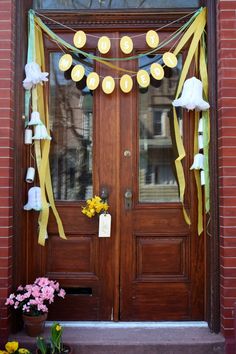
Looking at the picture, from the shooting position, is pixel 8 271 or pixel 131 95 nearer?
pixel 8 271

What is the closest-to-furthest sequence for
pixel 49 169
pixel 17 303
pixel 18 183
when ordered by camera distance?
pixel 17 303
pixel 18 183
pixel 49 169

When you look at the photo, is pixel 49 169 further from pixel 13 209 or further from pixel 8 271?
pixel 8 271

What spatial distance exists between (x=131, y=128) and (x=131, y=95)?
29 cm

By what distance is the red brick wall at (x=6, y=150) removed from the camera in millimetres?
3062

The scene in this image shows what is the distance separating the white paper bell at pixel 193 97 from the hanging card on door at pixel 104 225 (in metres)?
1.12

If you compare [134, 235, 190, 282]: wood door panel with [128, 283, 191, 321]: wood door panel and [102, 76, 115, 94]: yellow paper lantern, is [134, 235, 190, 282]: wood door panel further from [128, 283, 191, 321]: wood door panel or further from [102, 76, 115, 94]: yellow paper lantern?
[102, 76, 115, 94]: yellow paper lantern

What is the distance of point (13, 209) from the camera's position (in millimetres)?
3197

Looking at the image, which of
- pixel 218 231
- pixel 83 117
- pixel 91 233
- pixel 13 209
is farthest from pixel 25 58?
pixel 218 231

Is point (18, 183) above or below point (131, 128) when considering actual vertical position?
below

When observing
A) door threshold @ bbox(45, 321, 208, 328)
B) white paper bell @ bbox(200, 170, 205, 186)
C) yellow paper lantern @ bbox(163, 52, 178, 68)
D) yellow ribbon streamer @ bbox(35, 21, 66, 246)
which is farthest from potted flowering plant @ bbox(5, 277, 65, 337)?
yellow paper lantern @ bbox(163, 52, 178, 68)

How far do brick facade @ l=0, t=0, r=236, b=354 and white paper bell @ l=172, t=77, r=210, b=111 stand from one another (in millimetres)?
163

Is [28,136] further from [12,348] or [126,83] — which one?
[12,348]

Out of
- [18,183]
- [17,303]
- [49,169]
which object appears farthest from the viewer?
[49,169]

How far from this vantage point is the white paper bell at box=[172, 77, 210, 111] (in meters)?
3.21
